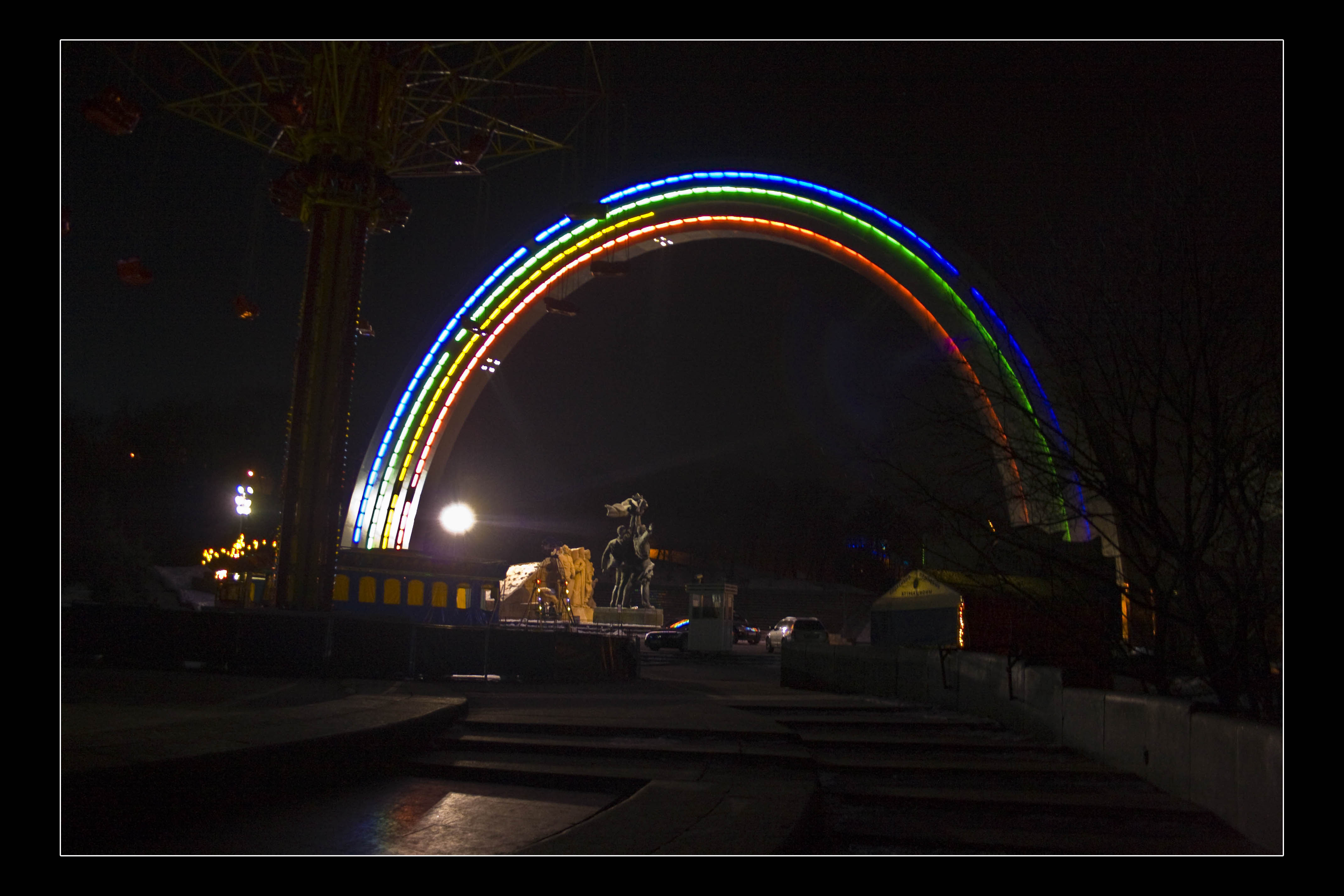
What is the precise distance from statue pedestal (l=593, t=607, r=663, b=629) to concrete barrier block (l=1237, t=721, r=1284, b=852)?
145ft

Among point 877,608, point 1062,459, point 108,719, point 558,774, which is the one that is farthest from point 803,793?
point 877,608

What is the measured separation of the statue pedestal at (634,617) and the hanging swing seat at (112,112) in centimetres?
3499

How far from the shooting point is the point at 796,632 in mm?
37906

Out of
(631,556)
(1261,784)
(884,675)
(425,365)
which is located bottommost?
(631,556)

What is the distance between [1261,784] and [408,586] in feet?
117

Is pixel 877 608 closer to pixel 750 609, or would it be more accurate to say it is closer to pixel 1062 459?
pixel 1062 459

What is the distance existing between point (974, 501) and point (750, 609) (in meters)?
66.6

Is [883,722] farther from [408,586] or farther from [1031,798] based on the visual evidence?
[408,586]

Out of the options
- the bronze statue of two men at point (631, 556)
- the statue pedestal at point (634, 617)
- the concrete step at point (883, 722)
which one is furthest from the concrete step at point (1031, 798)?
the bronze statue of two men at point (631, 556)

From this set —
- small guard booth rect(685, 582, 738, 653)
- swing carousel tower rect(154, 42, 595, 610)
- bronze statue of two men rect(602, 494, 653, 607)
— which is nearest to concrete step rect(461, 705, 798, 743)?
swing carousel tower rect(154, 42, 595, 610)

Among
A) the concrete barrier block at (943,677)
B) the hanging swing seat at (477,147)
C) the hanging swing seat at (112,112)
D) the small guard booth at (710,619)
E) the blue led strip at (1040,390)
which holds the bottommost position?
the small guard booth at (710,619)

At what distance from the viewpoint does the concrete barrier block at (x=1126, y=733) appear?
8.16 m

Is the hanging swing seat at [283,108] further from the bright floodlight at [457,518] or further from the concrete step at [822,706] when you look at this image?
the bright floodlight at [457,518]

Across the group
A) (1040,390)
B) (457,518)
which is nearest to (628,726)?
(1040,390)
